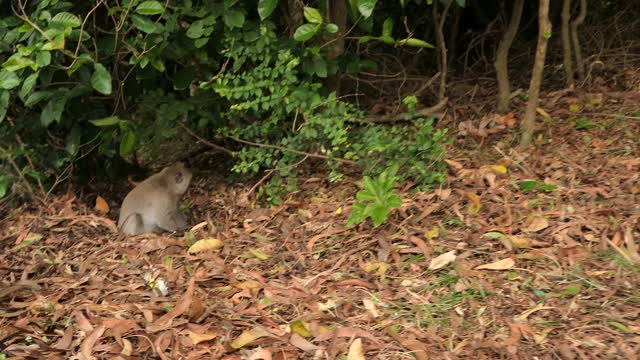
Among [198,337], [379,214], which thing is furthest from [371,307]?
[198,337]

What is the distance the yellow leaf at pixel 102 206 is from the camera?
518cm

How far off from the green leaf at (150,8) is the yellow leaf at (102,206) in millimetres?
1758

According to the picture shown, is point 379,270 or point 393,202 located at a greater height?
point 393,202

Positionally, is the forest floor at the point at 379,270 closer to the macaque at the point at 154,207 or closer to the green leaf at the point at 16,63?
the macaque at the point at 154,207

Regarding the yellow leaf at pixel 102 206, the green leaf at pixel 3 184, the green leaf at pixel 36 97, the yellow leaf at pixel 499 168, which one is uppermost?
the green leaf at pixel 36 97

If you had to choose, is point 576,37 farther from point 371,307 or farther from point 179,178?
point 179,178

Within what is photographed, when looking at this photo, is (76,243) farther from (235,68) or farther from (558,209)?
(558,209)

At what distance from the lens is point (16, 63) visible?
4.01 meters

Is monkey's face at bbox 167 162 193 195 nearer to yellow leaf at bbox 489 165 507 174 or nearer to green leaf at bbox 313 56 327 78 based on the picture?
green leaf at bbox 313 56 327 78

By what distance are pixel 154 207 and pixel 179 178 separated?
1.15ft

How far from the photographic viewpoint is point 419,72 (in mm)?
6211

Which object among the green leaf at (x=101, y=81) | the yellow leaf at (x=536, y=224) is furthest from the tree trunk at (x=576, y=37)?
the green leaf at (x=101, y=81)

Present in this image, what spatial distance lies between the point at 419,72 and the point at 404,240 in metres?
2.56

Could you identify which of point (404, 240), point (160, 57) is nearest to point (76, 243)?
point (160, 57)
